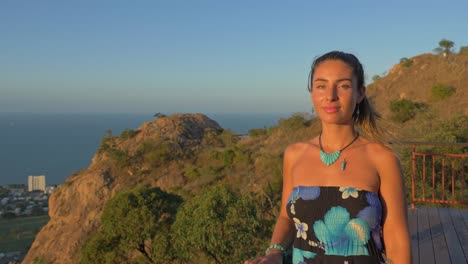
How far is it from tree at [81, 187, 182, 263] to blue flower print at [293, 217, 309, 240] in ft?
23.8

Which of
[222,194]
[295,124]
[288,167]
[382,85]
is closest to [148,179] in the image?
[295,124]

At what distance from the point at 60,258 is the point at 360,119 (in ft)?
53.0

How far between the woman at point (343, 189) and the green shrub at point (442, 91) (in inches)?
701

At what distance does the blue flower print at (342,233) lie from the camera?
3.86ft

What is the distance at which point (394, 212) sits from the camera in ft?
3.87

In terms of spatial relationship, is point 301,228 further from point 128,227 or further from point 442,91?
point 442,91

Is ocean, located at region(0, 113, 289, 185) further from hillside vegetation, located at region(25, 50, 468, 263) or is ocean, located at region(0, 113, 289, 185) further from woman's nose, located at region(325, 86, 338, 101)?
woman's nose, located at region(325, 86, 338, 101)

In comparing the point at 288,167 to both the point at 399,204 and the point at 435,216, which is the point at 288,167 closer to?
the point at 399,204

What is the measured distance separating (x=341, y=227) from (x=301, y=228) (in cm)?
13

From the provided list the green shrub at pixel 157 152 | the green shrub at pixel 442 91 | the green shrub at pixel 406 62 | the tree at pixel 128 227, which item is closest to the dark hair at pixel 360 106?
the tree at pixel 128 227

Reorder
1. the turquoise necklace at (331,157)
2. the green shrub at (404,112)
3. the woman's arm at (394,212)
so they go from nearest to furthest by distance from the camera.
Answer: the woman's arm at (394,212) → the turquoise necklace at (331,157) → the green shrub at (404,112)

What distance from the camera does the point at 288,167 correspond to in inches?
57.3

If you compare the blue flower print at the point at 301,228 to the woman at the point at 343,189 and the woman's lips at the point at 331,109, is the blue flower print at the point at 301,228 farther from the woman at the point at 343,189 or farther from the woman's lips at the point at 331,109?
the woman's lips at the point at 331,109

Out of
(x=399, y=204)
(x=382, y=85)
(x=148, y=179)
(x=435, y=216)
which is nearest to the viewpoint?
(x=399, y=204)
